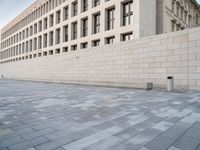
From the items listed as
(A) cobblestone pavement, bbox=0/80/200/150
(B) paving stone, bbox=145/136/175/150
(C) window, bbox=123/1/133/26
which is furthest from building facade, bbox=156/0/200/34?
(B) paving stone, bbox=145/136/175/150

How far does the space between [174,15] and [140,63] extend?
16.0 metres

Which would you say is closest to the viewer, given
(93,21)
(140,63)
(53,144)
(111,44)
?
(53,144)

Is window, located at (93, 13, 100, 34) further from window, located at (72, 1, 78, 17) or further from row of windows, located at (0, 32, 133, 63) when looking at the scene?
window, located at (72, 1, 78, 17)

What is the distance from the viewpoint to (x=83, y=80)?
1573 centimetres

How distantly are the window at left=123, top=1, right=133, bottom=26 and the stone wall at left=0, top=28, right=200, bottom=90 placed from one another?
19.7 ft

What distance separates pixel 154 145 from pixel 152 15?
18.9 meters

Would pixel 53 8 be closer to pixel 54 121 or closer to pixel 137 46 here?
Answer: pixel 137 46

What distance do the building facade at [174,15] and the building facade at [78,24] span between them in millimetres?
1295

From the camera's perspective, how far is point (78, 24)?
75.7 feet

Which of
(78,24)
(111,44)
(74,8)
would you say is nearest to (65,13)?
(74,8)

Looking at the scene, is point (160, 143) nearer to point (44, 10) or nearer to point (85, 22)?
point (85, 22)

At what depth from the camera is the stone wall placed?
9.17 m

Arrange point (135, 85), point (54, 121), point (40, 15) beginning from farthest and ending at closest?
1. point (40, 15)
2. point (135, 85)
3. point (54, 121)

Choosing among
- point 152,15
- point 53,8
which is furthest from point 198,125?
point 53,8
